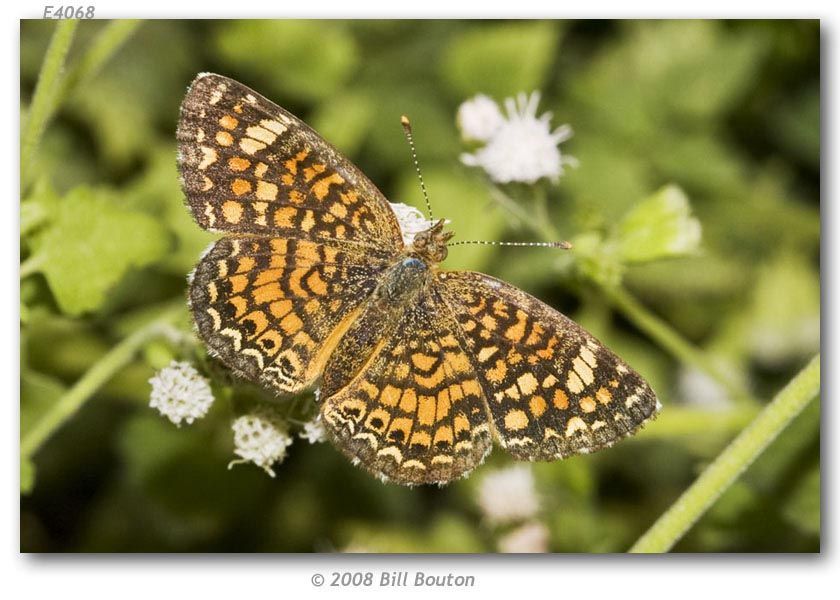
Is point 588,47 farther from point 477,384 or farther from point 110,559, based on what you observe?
point 110,559

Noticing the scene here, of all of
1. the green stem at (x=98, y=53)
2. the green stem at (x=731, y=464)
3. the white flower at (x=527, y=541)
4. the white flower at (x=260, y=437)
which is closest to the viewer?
the white flower at (x=260, y=437)

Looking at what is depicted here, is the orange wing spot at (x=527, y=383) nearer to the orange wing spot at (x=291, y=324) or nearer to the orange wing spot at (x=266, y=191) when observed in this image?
the orange wing spot at (x=291, y=324)

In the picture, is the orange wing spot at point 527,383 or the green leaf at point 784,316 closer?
the orange wing spot at point 527,383

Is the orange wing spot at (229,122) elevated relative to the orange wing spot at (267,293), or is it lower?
elevated

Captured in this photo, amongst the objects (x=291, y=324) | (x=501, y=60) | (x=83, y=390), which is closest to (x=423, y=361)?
(x=291, y=324)

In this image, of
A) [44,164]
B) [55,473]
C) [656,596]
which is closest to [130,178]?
[44,164]

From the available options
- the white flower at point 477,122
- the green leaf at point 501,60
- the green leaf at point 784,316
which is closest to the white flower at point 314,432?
the white flower at point 477,122
